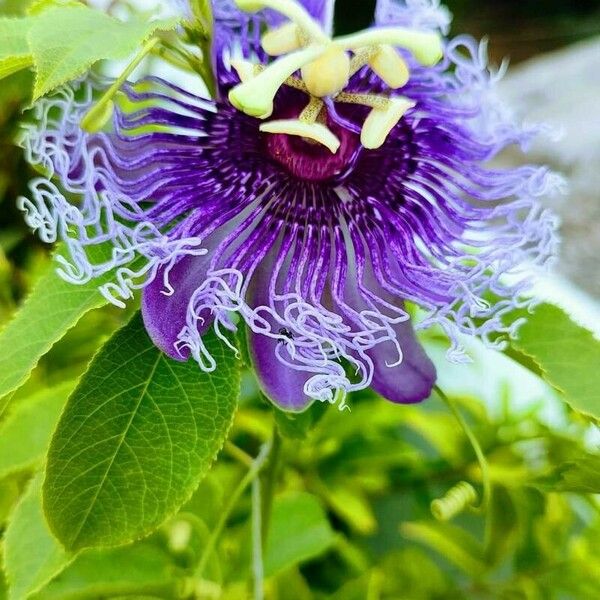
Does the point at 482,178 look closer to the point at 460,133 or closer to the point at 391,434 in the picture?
the point at 460,133

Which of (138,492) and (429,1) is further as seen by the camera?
(429,1)

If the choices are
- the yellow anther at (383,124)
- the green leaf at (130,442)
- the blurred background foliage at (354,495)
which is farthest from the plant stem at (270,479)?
the yellow anther at (383,124)

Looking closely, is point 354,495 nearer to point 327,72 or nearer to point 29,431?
point 29,431

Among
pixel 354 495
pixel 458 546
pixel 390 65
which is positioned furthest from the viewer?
pixel 354 495

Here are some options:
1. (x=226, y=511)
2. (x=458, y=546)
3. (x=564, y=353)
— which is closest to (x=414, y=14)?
(x=564, y=353)

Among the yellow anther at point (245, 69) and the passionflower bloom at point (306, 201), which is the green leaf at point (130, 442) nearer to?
the passionflower bloom at point (306, 201)

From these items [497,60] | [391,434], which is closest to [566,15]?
[497,60]
